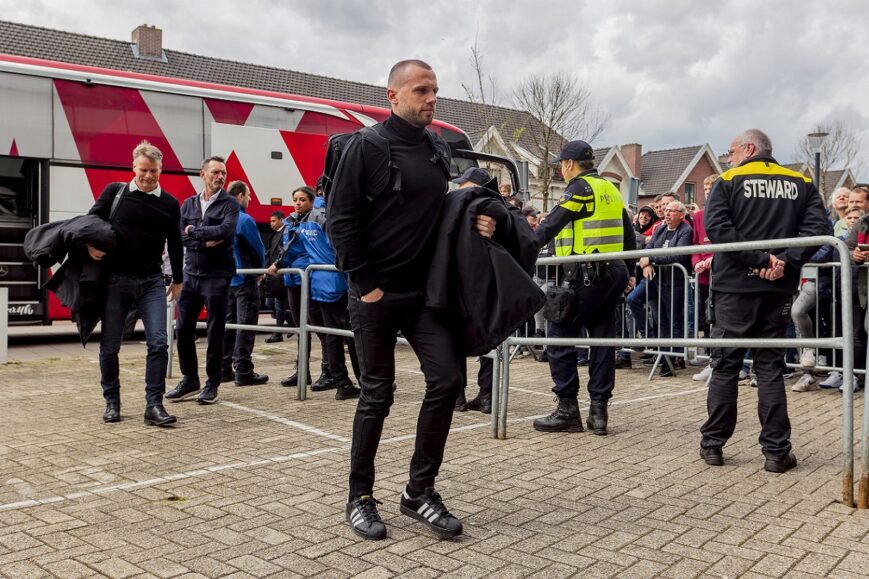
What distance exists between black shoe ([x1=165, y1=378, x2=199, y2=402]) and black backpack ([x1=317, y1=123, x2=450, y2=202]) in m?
3.83

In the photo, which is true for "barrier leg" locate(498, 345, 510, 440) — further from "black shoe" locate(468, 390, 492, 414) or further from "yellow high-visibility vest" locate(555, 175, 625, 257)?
"black shoe" locate(468, 390, 492, 414)

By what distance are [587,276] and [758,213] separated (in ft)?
3.83

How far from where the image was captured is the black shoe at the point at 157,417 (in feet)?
19.2

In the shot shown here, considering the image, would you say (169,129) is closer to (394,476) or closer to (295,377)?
(295,377)

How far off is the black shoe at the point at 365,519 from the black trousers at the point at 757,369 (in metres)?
2.34

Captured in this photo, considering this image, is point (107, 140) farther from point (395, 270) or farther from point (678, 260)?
point (395, 270)

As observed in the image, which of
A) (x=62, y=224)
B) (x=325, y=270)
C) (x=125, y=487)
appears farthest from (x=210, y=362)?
(x=125, y=487)

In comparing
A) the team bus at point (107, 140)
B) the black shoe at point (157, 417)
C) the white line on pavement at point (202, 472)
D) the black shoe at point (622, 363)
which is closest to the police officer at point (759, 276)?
the white line on pavement at point (202, 472)

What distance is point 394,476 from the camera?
448 centimetres

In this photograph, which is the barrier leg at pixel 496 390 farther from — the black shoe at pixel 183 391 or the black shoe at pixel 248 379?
the black shoe at pixel 248 379

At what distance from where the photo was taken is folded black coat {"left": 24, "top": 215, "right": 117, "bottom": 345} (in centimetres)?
567

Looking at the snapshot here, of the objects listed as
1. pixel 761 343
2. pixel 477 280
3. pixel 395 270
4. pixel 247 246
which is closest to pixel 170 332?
pixel 247 246

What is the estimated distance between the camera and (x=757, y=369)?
188 inches

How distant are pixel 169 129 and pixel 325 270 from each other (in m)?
6.34
